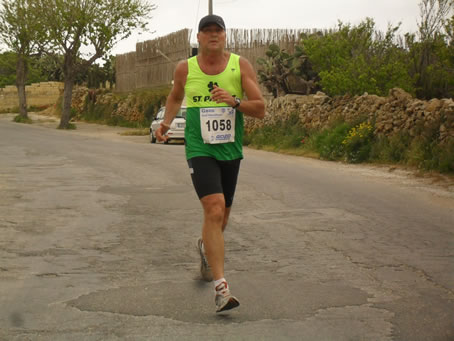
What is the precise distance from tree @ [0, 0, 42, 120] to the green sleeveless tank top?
112ft

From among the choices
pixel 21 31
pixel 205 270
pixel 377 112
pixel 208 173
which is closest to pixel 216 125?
pixel 208 173

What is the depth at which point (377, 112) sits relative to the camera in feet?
61.0

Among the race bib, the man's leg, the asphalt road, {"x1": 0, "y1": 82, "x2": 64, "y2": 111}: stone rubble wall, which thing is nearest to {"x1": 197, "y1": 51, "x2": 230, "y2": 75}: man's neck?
the race bib

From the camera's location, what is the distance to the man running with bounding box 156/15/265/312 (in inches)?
204

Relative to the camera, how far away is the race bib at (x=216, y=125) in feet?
17.1

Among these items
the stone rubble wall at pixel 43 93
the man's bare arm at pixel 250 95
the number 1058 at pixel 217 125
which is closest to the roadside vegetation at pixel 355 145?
the man's bare arm at pixel 250 95

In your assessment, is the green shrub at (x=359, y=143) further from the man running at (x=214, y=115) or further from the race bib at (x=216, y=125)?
the race bib at (x=216, y=125)

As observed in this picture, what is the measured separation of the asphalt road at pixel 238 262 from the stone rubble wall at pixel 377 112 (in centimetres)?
328

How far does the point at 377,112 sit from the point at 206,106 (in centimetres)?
1386

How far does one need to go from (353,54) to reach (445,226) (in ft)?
49.8

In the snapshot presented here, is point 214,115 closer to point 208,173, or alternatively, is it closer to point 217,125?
point 217,125

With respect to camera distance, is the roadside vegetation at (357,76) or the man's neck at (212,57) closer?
the man's neck at (212,57)

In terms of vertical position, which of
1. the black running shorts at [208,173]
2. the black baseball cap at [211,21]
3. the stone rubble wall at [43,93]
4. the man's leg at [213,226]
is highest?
the black baseball cap at [211,21]

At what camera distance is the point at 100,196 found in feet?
35.9
